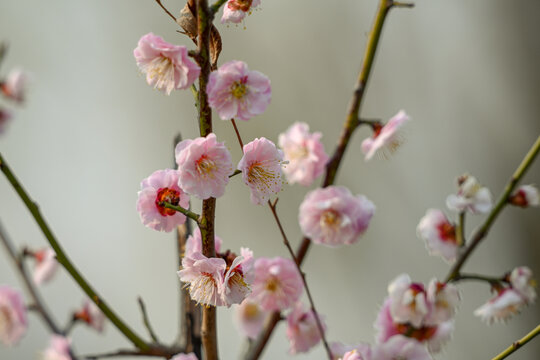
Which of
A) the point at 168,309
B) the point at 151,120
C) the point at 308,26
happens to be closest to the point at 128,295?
the point at 168,309

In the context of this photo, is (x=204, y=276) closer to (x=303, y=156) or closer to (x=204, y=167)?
(x=204, y=167)

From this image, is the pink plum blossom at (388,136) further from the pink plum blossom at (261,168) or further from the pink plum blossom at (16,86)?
the pink plum blossom at (16,86)

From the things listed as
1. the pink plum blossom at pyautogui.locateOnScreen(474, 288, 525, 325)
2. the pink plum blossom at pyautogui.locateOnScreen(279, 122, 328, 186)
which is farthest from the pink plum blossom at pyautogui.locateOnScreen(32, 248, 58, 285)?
the pink plum blossom at pyautogui.locateOnScreen(474, 288, 525, 325)

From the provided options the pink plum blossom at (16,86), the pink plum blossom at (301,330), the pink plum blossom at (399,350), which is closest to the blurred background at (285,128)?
A: the pink plum blossom at (16,86)

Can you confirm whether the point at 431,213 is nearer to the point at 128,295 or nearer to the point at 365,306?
the point at 365,306

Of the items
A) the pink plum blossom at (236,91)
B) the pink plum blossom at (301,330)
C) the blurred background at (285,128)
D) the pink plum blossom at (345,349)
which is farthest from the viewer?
the blurred background at (285,128)
